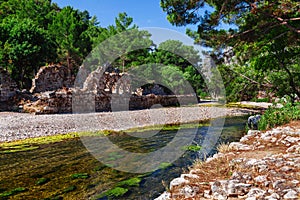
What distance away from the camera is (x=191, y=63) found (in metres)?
58.2

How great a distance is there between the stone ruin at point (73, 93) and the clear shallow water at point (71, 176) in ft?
39.4

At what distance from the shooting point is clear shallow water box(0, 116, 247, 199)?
6.38 metres

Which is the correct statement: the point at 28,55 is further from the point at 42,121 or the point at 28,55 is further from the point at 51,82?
the point at 42,121

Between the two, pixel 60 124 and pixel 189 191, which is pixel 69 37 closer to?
pixel 60 124

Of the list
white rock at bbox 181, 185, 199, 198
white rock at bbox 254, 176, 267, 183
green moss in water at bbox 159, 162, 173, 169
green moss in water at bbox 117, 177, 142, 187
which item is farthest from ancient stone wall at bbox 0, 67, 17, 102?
white rock at bbox 254, 176, 267, 183

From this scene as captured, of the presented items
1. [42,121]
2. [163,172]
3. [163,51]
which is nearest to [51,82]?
[42,121]

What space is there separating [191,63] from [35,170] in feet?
172

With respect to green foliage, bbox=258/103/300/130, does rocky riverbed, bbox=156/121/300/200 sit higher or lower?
lower

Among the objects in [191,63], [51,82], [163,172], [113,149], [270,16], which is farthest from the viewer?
[191,63]

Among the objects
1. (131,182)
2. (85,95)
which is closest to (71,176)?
(131,182)

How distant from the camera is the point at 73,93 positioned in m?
24.2

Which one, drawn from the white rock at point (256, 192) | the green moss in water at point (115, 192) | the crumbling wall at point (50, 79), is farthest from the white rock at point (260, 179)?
the crumbling wall at point (50, 79)

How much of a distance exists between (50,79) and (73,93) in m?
6.62

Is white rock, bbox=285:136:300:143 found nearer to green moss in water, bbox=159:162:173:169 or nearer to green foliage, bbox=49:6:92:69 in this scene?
green moss in water, bbox=159:162:173:169
